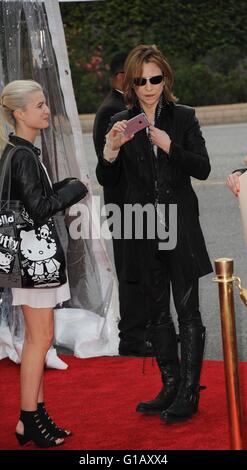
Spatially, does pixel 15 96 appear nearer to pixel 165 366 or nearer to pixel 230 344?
pixel 165 366

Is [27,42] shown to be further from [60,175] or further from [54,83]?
[60,175]

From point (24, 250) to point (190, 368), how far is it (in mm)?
1193

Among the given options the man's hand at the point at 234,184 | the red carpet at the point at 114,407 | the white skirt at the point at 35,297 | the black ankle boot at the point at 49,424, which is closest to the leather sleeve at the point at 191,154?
the man's hand at the point at 234,184

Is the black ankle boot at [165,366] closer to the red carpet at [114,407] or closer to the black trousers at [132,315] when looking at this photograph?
the red carpet at [114,407]

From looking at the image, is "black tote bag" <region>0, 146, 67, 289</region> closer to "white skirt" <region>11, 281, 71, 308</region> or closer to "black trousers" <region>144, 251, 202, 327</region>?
"white skirt" <region>11, 281, 71, 308</region>

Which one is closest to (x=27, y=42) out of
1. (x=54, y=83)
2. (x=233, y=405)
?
(x=54, y=83)

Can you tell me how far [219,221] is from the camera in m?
12.2

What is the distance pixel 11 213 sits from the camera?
4.99 metres

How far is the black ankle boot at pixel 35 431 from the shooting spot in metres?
5.21

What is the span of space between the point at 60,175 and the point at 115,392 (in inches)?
67.4

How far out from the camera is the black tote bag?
4977 millimetres

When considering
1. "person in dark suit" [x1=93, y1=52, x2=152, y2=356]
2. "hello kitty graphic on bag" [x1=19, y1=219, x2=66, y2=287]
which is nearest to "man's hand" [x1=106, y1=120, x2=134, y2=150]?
"hello kitty graphic on bag" [x1=19, y1=219, x2=66, y2=287]

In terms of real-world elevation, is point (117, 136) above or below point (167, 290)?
above

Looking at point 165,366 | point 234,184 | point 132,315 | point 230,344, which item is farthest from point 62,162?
point 230,344
